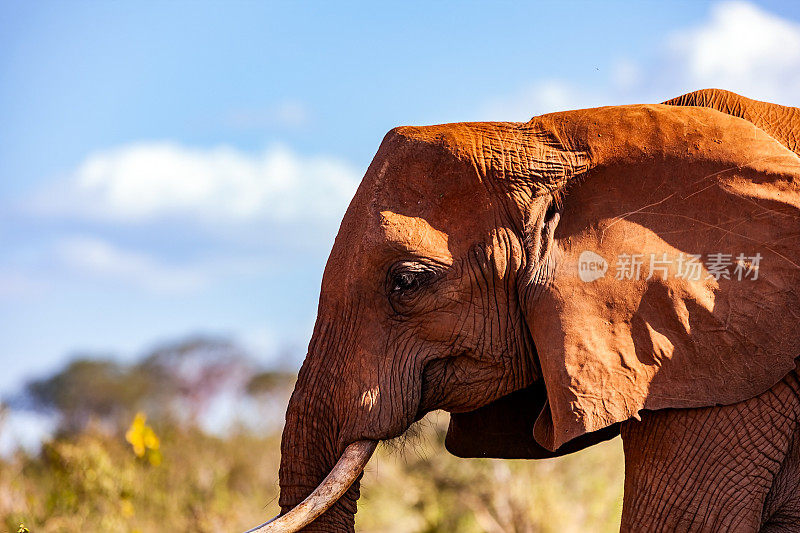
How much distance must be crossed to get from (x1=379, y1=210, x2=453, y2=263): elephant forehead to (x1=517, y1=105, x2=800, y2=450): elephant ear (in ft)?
1.45

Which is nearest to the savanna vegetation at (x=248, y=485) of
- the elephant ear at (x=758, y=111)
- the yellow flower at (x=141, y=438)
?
the yellow flower at (x=141, y=438)

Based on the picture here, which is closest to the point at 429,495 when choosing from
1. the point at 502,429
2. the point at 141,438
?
the point at 141,438

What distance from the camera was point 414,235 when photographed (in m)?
4.20

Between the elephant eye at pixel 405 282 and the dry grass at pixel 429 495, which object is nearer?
the elephant eye at pixel 405 282

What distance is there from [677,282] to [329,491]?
1529 millimetres

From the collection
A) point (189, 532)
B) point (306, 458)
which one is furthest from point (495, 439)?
point (189, 532)

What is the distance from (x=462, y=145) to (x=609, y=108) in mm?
610

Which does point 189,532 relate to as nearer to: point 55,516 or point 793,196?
point 55,516

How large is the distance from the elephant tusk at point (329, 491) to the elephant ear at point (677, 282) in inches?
28.7

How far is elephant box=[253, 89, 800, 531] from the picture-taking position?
12.9 feet

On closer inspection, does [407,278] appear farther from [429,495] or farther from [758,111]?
[429,495]

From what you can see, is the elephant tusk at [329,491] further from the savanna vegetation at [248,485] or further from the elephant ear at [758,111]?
the elephant ear at [758,111]

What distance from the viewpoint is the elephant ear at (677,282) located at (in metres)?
3.94
